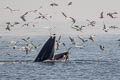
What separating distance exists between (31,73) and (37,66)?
9143 mm

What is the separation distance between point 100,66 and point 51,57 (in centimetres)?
847

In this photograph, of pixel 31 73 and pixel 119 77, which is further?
pixel 31 73

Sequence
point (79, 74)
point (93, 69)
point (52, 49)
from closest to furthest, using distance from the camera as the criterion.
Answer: point (79, 74), point (93, 69), point (52, 49)

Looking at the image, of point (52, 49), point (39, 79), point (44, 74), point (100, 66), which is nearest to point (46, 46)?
point (52, 49)

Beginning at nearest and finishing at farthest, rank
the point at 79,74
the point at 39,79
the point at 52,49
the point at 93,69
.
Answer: the point at 39,79 → the point at 79,74 → the point at 93,69 → the point at 52,49

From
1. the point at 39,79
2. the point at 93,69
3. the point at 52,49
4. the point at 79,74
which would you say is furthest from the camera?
the point at 52,49

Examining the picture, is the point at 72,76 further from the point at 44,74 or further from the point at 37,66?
the point at 37,66

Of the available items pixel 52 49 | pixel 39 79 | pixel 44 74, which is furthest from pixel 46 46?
pixel 39 79

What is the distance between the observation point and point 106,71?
73375 millimetres

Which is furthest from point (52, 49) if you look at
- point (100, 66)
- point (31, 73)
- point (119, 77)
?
point (119, 77)

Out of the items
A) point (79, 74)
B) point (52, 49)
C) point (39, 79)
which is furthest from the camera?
point (52, 49)

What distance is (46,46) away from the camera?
83.5 m

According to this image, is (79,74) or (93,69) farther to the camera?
(93,69)

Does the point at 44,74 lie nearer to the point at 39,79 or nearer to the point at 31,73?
the point at 31,73
